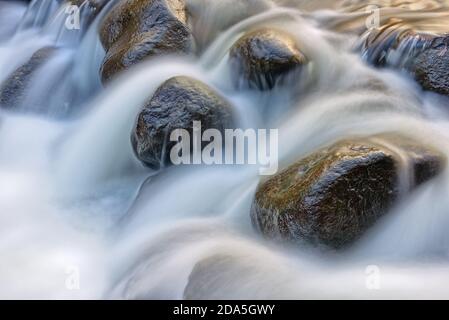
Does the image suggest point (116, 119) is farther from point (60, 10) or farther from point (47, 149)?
point (60, 10)

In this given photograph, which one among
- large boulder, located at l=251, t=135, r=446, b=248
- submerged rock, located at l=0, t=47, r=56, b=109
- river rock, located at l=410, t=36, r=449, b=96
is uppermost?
submerged rock, located at l=0, t=47, r=56, b=109

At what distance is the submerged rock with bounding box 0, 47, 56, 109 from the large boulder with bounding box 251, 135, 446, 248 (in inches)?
143

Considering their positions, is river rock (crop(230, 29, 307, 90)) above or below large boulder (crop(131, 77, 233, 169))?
above

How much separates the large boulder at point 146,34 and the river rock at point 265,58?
71 cm

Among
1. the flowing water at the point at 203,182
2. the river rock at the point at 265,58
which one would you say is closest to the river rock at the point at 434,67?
the flowing water at the point at 203,182

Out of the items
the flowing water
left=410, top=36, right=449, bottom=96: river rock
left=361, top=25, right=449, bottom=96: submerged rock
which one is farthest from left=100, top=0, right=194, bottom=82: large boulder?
left=410, top=36, right=449, bottom=96: river rock

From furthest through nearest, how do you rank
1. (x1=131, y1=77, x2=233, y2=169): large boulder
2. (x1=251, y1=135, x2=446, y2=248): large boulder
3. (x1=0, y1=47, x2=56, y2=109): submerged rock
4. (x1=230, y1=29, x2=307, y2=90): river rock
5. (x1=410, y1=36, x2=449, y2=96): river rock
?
(x1=0, y1=47, x2=56, y2=109): submerged rock
(x1=230, y1=29, x2=307, y2=90): river rock
(x1=410, y1=36, x2=449, y2=96): river rock
(x1=131, y1=77, x2=233, y2=169): large boulder
(x1=251, y1=135, x2=446, y2=248): large boulder

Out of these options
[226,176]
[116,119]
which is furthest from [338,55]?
[116,119]

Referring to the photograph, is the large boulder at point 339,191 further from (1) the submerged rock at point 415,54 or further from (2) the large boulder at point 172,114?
(1) the submerged rock at point 415,54

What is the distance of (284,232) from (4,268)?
2140 millimetres

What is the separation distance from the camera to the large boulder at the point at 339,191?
12.6ft

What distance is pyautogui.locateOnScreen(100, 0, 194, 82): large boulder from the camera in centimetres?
581

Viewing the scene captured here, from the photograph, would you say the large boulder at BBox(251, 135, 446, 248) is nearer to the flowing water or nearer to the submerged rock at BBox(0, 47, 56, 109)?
the flowing water

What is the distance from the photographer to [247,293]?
12.3ft
